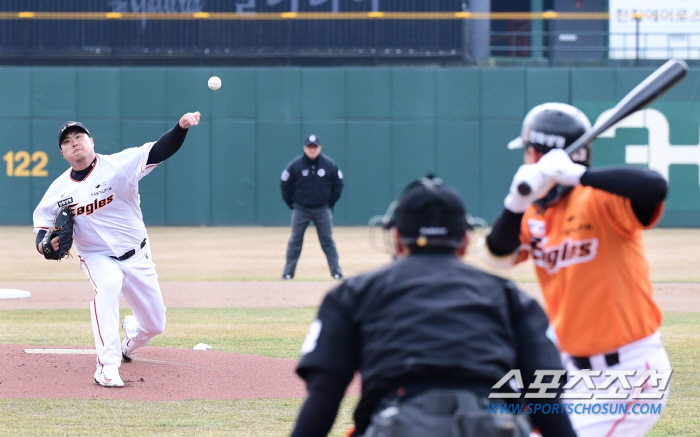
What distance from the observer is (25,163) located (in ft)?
77.9

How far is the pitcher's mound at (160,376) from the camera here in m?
6.70

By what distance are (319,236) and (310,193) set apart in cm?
71

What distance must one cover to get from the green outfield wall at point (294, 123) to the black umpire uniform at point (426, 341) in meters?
20.8

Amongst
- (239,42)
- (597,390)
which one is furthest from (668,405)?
(239,42)

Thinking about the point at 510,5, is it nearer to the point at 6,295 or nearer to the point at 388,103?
the point at 388,103

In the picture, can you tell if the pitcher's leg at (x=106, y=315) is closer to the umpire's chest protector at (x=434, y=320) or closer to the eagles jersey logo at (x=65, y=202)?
the eagles jersey logo at (x=65, y=202)

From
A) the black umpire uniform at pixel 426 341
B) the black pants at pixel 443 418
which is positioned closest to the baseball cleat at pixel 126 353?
the black umpire uniform at pixel 426 341

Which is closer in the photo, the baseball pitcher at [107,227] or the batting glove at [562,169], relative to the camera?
the batting glove at [562,169]

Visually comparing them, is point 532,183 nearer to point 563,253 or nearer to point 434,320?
point 563,253

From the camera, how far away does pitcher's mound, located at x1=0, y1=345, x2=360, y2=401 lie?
6703 millimetres

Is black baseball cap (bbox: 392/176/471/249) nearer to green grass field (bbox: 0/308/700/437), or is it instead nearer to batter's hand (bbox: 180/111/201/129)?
green grass field (bbox: 0/308/700/437)

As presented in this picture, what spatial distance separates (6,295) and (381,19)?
1419 centimetres

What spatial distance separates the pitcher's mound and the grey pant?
205 inches

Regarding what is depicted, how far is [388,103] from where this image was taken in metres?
23.7
